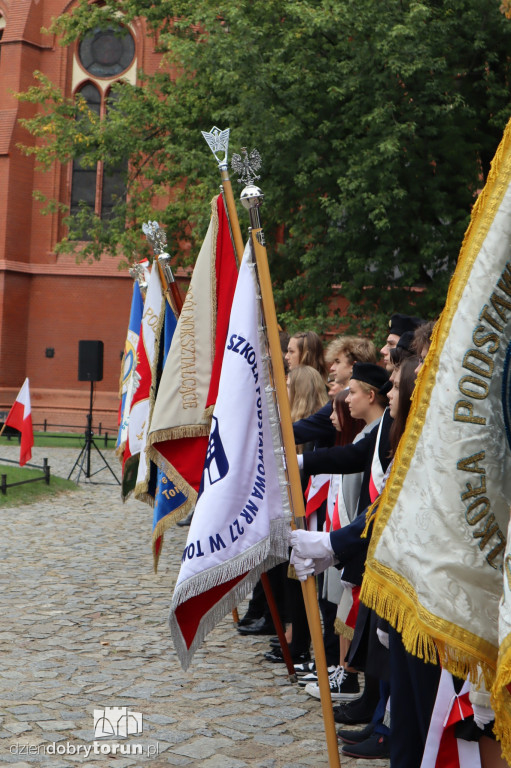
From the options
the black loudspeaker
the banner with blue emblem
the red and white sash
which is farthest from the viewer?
the black loudspeaker

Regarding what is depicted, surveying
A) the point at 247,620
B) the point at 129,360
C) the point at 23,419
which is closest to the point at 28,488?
the point at 23,419

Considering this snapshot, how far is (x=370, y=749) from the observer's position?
3967mm

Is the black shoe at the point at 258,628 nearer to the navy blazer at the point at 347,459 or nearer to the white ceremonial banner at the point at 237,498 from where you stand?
the navy blazer at the point at 347,459

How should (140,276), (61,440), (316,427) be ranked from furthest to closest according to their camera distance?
(61,440)
(140,276)
(316,427)

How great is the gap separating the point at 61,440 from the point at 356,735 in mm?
19339

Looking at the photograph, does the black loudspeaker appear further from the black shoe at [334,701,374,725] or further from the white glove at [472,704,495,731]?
the white glove at [472,704,495,731]

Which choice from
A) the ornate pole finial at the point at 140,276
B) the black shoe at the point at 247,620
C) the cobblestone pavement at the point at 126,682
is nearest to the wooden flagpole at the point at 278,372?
the cobblestone pavement at the point at 126,682

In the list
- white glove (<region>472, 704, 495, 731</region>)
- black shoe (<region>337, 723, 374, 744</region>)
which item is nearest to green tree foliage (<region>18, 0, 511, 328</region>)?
black shoe (<region>337, 723, 374, 744</region>)

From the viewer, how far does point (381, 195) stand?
1289cm

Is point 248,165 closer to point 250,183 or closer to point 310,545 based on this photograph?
point 250,183

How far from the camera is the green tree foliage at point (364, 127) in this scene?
13.1m

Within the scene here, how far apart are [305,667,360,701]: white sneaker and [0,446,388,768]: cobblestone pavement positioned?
0.25ft

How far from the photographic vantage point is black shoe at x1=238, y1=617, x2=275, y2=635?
20.2ft

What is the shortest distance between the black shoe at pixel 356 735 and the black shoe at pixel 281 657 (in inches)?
49.0
